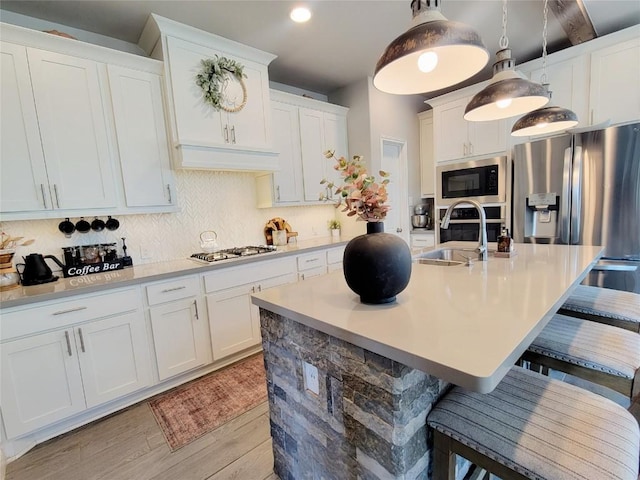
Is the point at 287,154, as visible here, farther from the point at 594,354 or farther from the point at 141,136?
the point at 594,354

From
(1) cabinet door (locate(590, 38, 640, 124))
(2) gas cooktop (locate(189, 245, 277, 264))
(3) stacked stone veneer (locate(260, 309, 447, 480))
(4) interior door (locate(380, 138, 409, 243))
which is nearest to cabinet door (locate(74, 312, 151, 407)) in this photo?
(2) gas cooktop (locate(189, 245, 277, 264))

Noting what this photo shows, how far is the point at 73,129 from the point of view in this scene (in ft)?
6.76

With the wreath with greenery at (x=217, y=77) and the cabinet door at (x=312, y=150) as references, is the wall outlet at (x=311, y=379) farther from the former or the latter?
the cabinet door at (x=312, y=150)

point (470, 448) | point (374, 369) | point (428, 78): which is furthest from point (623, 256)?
point (374, 369)

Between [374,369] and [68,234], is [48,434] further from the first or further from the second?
[374,369]

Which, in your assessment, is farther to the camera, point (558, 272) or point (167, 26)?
point (167, 26)

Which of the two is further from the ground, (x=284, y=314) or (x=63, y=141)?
(x=63, y=141)

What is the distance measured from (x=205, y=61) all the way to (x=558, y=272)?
2931 mm

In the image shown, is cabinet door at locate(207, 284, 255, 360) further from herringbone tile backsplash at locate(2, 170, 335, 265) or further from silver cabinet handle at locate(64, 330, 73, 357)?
silver cabinet handle at locate(64, 330, 73, 357)

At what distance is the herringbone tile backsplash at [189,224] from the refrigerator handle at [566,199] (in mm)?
2715

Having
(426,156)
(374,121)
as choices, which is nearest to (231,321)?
(374,121)

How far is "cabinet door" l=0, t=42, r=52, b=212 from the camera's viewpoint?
6.02 feet

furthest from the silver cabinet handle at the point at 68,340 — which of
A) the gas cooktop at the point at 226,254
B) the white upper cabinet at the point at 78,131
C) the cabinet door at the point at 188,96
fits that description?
the cabinet door at the point at 188,96

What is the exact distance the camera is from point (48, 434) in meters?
1.83
